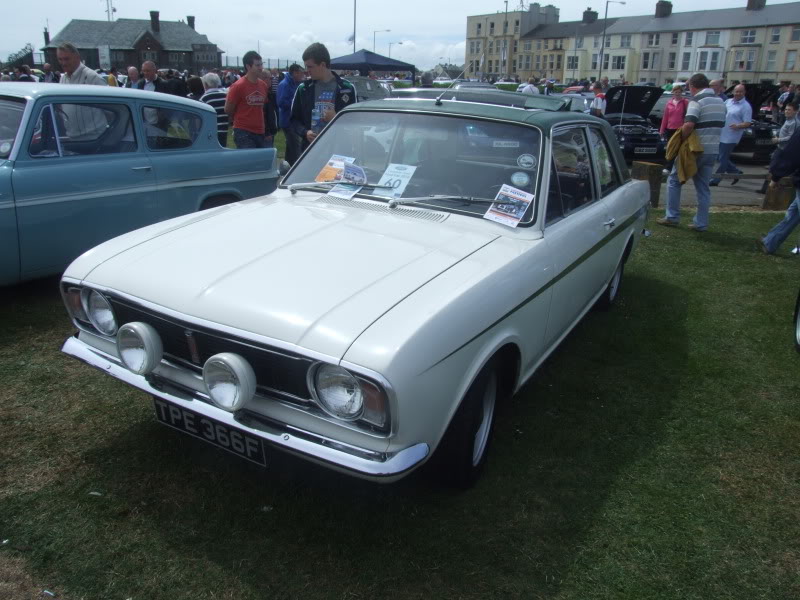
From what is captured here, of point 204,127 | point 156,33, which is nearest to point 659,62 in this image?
point 156,33

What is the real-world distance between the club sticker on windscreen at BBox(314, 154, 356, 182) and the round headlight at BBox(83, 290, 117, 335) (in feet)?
4.91

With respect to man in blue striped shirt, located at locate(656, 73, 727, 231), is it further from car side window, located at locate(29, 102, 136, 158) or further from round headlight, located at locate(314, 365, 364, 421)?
round headlight, located at locate(314, 365, 364, 421)

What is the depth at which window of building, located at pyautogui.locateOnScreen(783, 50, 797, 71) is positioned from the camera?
2694 inches

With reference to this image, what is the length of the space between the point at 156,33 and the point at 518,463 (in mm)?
82774

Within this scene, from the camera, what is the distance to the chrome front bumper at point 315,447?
2104 mm

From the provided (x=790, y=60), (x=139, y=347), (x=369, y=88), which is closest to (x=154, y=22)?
(x=369, y=88)

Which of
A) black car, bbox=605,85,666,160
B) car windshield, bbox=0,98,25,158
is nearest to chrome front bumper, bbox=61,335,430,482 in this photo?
car windshield, bbox=0,98,25,158

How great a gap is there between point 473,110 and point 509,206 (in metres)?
0.71

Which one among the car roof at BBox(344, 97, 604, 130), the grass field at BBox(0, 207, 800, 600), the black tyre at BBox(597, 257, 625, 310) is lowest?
the grass field at BBox(0, 207, 800, 600)

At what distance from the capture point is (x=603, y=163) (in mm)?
4465

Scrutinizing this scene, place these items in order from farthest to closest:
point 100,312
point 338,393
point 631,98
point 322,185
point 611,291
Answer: point 631,98 < point 611,291 < point 322,185 < point 100,312 < point 338,393

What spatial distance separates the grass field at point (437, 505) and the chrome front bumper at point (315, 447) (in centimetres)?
37

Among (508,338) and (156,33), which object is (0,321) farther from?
(156,33)

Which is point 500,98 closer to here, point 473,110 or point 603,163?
point 473,110
